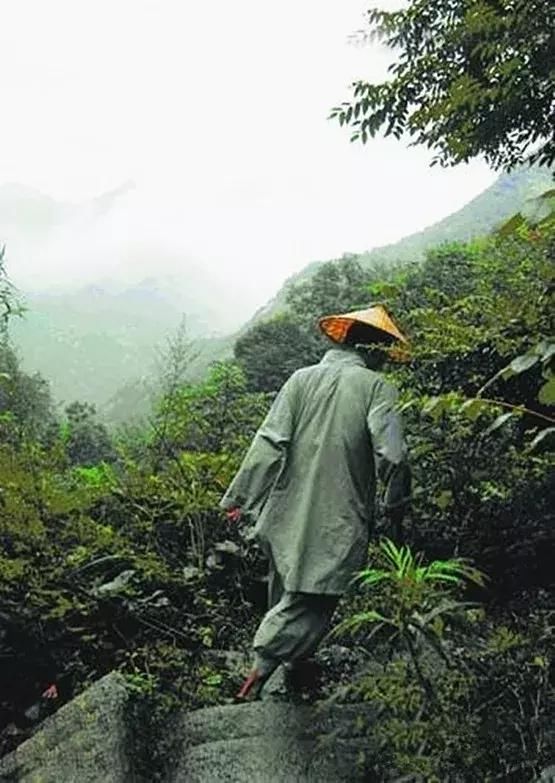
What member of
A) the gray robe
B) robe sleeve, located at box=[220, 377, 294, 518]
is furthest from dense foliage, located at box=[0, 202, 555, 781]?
robe sleeve, located at box=[220, 377, 294, 518]

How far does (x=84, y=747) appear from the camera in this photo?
2.85 metres

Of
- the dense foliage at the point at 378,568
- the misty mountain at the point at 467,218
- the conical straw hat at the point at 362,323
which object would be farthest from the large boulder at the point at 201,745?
the misty mountain at the point at 467,218

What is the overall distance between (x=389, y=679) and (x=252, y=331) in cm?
2149

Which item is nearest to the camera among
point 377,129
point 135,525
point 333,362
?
point 333,362

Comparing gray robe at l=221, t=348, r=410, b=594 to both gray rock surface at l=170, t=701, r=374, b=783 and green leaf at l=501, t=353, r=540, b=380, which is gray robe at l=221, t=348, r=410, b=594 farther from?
green leaf at l=501, t=353, r=540, b=380

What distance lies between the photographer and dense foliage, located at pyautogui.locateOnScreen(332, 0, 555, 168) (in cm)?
561

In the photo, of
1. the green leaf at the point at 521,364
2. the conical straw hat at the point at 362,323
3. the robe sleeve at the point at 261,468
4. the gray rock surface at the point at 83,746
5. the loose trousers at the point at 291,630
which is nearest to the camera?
the green leaf at the point at 521,364

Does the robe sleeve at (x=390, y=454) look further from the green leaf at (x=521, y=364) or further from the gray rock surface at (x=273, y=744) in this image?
the green leaf at (x=521, y=364)

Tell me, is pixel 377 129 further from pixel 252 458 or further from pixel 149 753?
pixel 149 753

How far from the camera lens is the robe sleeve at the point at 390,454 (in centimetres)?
334

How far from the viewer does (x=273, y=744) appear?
2934mm

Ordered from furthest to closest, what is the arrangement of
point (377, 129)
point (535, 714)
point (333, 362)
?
1. point (377, 129)
2. point (333, 362)
3. point (535, 714)

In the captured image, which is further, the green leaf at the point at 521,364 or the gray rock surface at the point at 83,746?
the gray rock surface at the point at 83,746

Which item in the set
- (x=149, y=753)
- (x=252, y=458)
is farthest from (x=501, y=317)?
(x=149, y=753)
